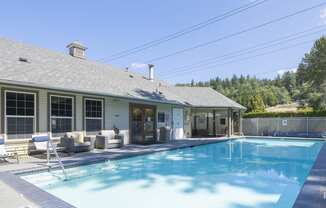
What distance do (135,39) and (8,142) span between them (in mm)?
14826

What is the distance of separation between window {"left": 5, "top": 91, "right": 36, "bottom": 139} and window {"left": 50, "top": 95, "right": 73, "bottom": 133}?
0.88m

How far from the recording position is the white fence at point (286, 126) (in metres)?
23.7

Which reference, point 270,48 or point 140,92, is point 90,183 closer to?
point 140,92

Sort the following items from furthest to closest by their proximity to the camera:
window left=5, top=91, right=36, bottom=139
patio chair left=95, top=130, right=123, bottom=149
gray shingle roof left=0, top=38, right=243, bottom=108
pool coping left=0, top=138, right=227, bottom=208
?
patio chair left=95, top=130, right=123, bottom=149 → gray shingle roof left=0, top=38, right=243, bottom=108 → window left=5, top=91, right=36, bottom=139 → pool coping left=0, top=138, right=227, bottom=208

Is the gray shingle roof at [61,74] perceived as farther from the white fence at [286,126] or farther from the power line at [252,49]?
the white fence at [286,126]

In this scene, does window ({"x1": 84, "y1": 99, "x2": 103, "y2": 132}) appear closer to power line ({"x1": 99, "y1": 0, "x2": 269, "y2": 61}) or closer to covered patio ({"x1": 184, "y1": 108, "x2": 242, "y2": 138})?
power line ({"x1": 99, "y1": 0, "x2": 269, "y2": 61})

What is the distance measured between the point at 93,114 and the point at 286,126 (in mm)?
18880

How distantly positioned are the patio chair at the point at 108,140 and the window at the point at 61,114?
1.42 m

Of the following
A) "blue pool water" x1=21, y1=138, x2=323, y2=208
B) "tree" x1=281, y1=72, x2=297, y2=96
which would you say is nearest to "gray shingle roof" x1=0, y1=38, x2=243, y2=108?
"blue pool water" x1=21, y1=138, x2=323, y2=208

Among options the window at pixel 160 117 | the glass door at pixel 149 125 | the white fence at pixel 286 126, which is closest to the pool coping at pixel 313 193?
the glass door at pixel 149 125

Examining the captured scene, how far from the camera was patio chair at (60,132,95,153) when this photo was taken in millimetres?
10812

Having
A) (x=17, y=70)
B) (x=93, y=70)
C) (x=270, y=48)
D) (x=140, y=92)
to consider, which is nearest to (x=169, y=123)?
(x=140, y=92)

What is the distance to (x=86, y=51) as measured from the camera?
17484 mm

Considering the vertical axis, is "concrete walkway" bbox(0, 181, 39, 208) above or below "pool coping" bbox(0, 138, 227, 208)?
above
